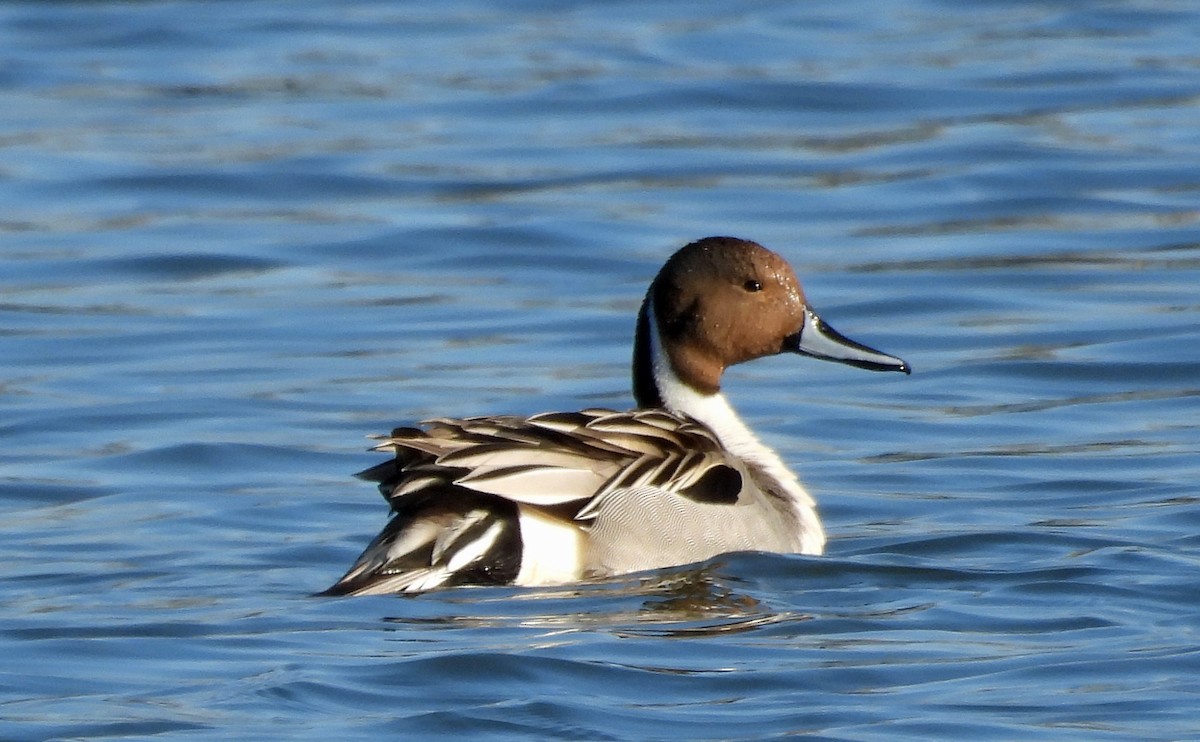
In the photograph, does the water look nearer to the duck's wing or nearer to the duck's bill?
the duck's wing

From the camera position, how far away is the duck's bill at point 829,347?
7.36 metres

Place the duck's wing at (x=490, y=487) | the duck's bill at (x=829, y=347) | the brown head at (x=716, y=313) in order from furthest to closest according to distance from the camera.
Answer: the duck's bill at (x=829, y=347) → the brown head at (x=716, y=313) → the duck's wing at (x=490, y=487)

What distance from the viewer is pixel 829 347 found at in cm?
739

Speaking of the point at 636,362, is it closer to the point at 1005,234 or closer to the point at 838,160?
the point at 1005,234

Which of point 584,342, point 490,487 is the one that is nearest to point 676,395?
point 490,487

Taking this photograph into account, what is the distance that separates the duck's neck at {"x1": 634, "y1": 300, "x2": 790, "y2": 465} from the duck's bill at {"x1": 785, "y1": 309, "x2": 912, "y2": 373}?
0.31m

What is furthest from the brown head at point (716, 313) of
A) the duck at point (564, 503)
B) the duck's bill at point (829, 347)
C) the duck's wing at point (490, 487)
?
the duck's wing at point (490, 487)

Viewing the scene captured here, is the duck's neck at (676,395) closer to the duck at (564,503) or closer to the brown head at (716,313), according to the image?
the brown head at (716,313)

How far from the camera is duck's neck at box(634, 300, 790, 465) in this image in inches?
284

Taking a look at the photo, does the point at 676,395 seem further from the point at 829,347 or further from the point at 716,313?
Answer: the point at 829,347

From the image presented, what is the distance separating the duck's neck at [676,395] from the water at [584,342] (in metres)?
0.44

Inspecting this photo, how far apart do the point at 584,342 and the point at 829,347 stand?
2.69 m

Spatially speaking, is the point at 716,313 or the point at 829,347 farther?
the point at 829,347

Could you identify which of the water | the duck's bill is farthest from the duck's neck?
the water
